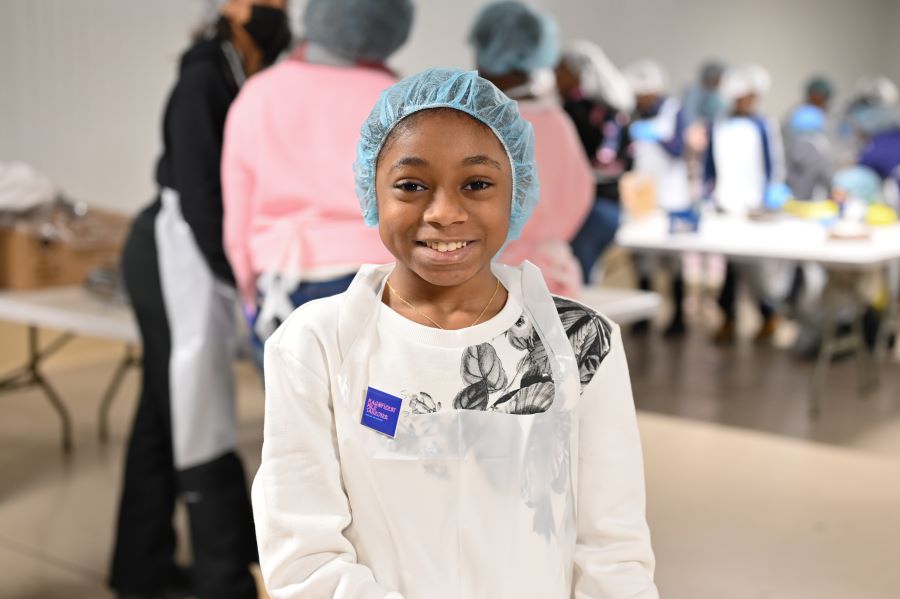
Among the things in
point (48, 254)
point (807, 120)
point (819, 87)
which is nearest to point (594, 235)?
point (48, 254)

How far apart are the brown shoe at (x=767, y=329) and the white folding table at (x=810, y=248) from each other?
1.01m

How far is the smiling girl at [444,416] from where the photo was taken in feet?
3.82

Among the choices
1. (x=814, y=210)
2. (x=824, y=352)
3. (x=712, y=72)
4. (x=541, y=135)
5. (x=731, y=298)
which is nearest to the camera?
(x=541, y=135)

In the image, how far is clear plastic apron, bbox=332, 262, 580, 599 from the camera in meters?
1.19

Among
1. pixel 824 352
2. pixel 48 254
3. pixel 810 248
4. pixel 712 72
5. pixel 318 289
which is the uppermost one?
pixel 712 72

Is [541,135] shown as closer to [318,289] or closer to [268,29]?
[268,29]

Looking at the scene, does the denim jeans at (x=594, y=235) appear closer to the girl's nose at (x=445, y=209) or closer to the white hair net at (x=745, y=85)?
the white hair net at (x=745, y=85)

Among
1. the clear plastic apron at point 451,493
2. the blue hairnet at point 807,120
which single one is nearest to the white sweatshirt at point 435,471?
the clear plastic apron at point 451,493

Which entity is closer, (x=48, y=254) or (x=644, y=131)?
(x=48, y=254)

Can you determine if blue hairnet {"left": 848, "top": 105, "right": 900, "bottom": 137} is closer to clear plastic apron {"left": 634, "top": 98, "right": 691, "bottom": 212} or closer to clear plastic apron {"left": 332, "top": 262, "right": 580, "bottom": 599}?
clear plastic apron {"left": 634, "top": 98, "right": 691, "bottom": 212}

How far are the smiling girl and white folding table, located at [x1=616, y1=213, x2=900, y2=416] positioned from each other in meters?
3.76

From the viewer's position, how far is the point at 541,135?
2.78m

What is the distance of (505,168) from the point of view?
47.1 inches

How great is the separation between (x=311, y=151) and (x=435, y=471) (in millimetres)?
1090
